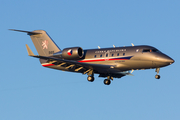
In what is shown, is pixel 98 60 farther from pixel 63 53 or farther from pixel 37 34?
pixel 37 34

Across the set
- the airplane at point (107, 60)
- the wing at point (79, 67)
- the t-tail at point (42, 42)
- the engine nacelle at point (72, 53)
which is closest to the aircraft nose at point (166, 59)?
the airplane at point (107, 60)

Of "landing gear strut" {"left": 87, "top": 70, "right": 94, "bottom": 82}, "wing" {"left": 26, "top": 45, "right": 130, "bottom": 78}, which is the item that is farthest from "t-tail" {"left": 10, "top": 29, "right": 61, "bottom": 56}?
"landing gear strut" {"left": 87, "top": 70, "right": 94, "bottom": 82}

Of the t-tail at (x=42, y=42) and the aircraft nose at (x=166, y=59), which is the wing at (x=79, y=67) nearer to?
the t-tail at (x=42, y=42)

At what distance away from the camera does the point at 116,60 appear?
1485 inches

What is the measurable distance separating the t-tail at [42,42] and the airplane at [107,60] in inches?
23.6

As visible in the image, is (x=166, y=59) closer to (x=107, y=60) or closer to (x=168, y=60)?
(x=168, y=60)

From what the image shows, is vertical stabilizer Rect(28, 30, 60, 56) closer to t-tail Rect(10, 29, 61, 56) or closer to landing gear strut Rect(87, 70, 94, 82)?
t-tail Rect(10, 29, 61, 56)

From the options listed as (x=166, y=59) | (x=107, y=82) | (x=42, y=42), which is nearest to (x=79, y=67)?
(x=107, y=82)

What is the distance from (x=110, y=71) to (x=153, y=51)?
206 inches

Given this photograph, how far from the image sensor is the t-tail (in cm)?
4291

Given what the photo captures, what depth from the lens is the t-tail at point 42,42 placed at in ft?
141

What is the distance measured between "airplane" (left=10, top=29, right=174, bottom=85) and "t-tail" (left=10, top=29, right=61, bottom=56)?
60cm

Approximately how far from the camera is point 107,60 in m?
38.3

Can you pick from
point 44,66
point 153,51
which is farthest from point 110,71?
point 44,66
